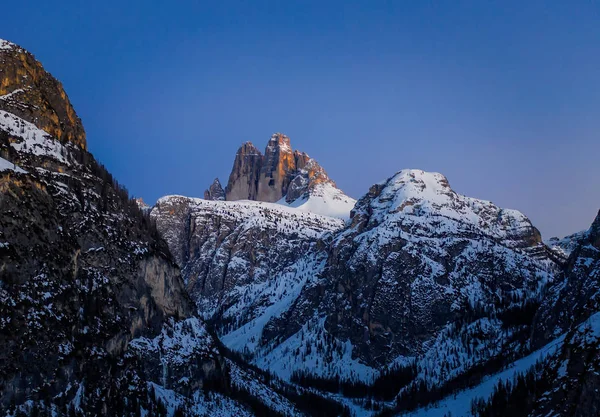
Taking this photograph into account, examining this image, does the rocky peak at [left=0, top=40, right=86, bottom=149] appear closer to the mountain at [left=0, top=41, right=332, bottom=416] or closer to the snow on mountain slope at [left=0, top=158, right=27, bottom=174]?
the mountain at [left=0, top=41, right=332, bottom=416]

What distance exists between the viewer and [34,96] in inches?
6614

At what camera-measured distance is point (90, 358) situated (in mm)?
140125

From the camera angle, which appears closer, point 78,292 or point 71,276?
point 71,276

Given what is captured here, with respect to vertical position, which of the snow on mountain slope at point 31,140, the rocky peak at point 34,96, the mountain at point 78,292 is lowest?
the mountain at point 78,292

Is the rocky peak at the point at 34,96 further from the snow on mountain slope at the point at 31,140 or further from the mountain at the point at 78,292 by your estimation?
the snow on mountain slope at the point at 31,140

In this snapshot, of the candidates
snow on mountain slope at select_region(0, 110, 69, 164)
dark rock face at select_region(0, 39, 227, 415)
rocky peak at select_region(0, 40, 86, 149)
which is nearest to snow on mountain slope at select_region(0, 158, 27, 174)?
dark rock face at select_region(0, 39, 227, 415)

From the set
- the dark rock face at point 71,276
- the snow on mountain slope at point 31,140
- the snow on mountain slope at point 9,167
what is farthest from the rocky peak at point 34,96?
the snow on mountain slope at point 9,167

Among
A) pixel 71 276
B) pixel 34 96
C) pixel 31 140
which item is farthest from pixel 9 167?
pixel 34 96

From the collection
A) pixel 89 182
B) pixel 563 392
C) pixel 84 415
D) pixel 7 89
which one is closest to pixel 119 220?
pixel 89 182

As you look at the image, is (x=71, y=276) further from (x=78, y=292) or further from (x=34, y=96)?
(x=34, y=96)

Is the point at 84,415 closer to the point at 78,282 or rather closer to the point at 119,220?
the point at 78,282

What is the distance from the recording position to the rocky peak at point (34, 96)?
16338cm

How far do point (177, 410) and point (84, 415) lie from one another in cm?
3200

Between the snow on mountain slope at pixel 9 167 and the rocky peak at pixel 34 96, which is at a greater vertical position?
the rocky peak at pixel 34 96
